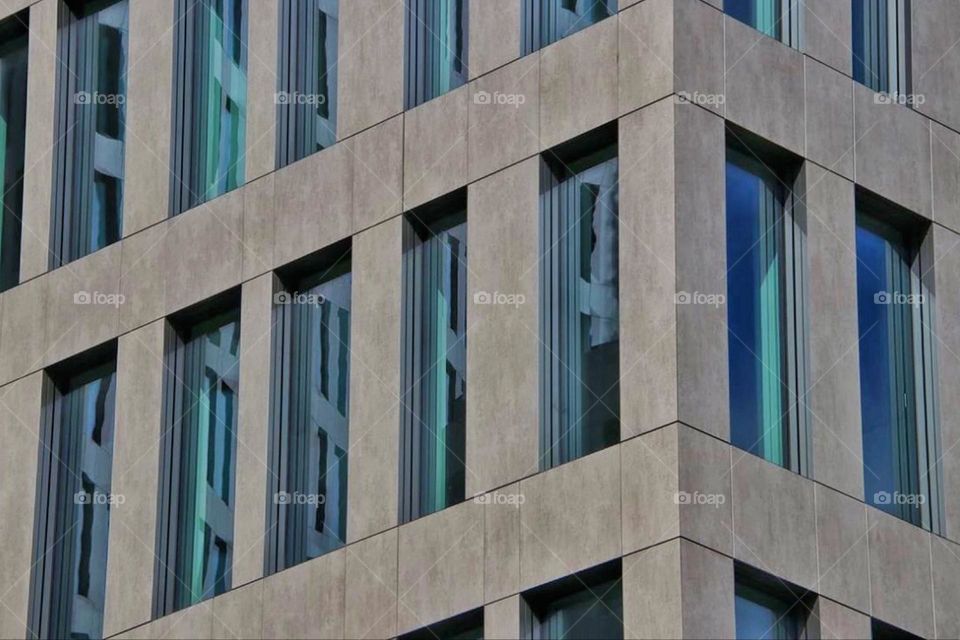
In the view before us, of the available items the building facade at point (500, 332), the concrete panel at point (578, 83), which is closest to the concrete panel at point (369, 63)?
the building facade at point (500, 332)

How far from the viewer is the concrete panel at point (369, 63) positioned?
39.8 m

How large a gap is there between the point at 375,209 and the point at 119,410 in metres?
4.82

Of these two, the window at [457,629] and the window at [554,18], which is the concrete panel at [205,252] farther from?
the window at [457,629]

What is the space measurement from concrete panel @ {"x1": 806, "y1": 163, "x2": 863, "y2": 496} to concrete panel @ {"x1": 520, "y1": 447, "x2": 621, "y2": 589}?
2.80 m

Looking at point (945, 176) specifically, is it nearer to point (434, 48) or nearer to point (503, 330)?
point (503, 330)

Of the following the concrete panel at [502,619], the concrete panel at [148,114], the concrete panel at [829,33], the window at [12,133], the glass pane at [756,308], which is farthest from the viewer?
the window at [12,133]

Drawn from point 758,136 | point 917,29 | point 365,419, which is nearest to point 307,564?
point 365,419

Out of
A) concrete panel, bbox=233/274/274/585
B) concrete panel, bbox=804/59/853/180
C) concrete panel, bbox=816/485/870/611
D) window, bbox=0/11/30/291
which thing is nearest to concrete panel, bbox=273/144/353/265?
concrete panel, bbox=233/274/274/585

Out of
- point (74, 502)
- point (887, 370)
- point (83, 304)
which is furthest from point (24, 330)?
point (887, 370)

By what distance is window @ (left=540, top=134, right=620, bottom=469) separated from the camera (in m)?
36.2

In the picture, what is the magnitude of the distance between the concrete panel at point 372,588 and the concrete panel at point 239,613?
4.92ft

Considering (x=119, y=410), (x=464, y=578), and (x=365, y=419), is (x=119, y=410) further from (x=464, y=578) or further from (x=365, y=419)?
(x=464, y=578)

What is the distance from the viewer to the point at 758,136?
122 ft

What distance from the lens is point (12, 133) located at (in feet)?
150
